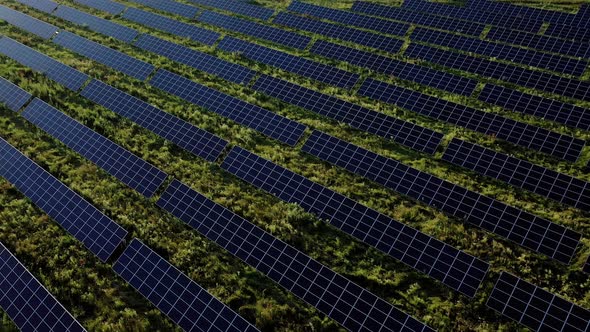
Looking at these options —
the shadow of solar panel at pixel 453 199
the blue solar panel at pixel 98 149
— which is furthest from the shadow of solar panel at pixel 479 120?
the blue solar panel at pixel 98 149

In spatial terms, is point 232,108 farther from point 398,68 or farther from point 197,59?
point 398,68

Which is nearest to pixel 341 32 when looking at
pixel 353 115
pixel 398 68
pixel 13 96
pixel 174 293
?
pixel 398 68

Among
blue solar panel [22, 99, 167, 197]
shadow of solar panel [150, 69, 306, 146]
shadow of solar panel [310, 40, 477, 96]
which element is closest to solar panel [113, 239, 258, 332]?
blue solar panel [22, 99, 167, 197]

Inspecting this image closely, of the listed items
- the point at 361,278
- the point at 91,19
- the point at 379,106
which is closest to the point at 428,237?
the point at 361,278

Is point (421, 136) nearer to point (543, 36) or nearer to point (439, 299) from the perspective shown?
point (439, 299)

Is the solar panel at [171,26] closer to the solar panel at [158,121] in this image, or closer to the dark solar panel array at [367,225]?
the solar panel at [158,121]

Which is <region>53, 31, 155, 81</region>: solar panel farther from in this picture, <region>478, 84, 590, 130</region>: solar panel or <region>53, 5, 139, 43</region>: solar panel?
<region>478, 84, 590, 130</region>: solar panel

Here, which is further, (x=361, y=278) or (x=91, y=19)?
(x=91, y=19)
